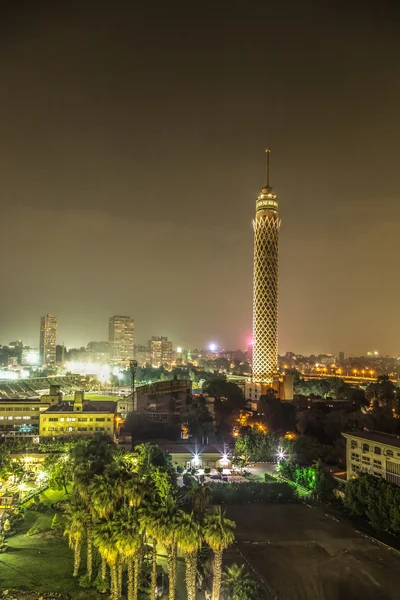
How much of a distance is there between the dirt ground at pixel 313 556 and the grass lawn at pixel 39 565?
7.74m

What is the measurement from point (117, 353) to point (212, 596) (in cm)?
16592

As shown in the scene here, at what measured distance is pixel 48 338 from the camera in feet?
625

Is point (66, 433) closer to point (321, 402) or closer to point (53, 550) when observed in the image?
point (53, 550)

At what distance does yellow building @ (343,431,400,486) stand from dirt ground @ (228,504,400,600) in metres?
4.01

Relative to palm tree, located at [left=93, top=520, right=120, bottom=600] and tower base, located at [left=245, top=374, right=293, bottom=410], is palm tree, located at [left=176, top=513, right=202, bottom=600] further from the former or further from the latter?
tower base, located at [left=245, top=374, right=293, bottom=410]

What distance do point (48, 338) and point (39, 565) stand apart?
177172 millimetres

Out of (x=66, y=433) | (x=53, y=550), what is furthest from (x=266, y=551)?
(x=66, y=433)

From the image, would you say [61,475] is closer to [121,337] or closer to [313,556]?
[313,556]

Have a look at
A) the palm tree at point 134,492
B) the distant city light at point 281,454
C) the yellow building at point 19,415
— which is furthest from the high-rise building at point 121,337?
the palm tree at point 134,492

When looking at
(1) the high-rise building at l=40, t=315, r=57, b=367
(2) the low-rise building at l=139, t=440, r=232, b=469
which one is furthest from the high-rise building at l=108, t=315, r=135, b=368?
(2) the low-rise building at l=139, t=440, r=232, b=469

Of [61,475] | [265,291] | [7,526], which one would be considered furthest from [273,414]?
[7,526]

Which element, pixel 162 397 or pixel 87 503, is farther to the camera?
pixel 162 397

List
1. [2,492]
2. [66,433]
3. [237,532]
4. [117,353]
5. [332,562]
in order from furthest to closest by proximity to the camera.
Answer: [117,353]
[66,433]
[2,492]
[237,532]
[332,562]

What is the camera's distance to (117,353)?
7106 inches
